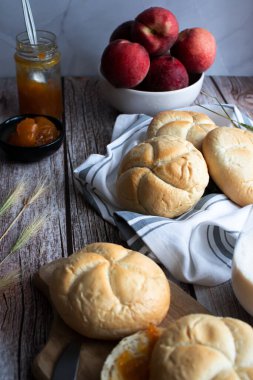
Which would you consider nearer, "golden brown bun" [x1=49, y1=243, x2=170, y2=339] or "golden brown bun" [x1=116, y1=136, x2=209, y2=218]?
"golden brown bun" [x1=49, y1=243, x2=170, y2=339]

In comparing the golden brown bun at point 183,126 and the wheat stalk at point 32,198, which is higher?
the golden brown bun at point 183,126

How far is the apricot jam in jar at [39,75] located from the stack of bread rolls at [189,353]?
752mm

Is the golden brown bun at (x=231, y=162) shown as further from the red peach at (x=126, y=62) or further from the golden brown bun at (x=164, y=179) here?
the red peach at (x=126, y=62)

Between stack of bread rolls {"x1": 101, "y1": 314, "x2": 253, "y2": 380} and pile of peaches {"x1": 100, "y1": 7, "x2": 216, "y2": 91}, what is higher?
pile of peaches {"x1": 100, "y1": 7, "x2": 216, "y2": 91}

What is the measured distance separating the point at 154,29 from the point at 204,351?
86 cm

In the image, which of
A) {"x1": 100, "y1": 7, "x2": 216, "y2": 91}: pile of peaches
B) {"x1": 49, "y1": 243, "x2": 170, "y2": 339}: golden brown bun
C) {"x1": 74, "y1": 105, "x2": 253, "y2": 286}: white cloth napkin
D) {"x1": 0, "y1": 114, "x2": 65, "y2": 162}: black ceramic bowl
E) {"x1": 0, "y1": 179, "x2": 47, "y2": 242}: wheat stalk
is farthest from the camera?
{"x1": 100, "y1": 7, "x2": 216, "y2": 91}: pile of peaches

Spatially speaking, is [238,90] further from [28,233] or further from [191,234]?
[28,233]

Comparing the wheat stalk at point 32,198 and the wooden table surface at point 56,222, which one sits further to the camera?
the wheat stalk at point 32,198

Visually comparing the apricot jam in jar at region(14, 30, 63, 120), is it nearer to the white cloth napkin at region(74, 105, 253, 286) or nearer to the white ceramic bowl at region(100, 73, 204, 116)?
the white ceramic bowl at region(100, 73, 204, 116)

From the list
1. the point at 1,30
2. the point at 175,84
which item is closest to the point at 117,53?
the point at 175,84

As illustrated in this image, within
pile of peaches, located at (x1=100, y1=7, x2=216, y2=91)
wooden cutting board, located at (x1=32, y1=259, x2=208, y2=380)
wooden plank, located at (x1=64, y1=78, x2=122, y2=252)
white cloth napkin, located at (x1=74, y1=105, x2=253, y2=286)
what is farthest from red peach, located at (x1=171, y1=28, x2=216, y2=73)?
wooden cutting board, located at (x1=32, y1=259, x2=208, y2=380)

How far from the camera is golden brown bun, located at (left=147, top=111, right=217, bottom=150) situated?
1.04m

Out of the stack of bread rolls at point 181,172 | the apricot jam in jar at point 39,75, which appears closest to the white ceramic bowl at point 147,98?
the apricot jam in jar at point 39,75

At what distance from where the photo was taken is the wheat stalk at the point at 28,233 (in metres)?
0.90
